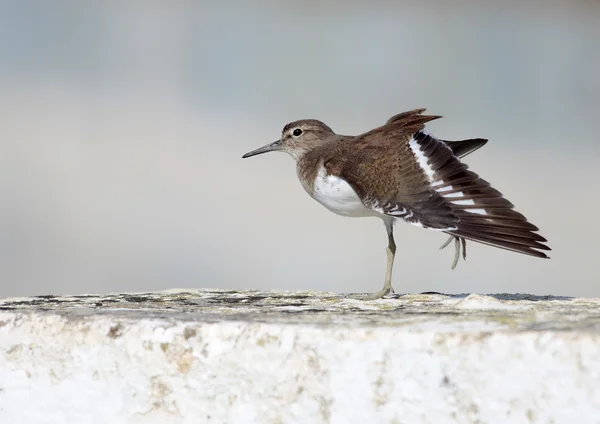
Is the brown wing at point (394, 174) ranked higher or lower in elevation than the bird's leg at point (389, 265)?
higher

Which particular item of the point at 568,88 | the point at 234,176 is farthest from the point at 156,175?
the point at 568,88

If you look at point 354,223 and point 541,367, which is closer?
point 541,367

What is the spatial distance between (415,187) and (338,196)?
0.96 feet

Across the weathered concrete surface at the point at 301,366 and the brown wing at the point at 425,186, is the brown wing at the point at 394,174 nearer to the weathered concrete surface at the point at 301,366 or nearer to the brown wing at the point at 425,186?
the brown wing at the point at 425,186

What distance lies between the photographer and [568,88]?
5961 mm

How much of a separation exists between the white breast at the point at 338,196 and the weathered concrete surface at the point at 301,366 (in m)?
0.93

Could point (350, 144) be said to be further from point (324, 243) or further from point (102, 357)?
point (324, 243)

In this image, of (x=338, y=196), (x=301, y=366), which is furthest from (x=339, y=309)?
(x=338, y=196)

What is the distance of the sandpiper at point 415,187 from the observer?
8.96 ft

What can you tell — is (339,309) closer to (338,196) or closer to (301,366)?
(301,366)

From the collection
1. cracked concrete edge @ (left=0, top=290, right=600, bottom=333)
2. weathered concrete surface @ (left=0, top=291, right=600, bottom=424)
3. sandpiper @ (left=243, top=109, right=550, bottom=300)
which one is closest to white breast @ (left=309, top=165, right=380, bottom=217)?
sandpiper @ (left=243, top=109, right=550, bottom=300)

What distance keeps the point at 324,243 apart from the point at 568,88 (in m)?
1.66

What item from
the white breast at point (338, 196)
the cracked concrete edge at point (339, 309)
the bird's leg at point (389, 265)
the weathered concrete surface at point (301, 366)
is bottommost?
the weathered concrete surface at point (301, 366)

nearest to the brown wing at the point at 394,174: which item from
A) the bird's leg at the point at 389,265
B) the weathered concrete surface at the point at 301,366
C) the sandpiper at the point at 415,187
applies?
the sandpiper at the point at 415,187
